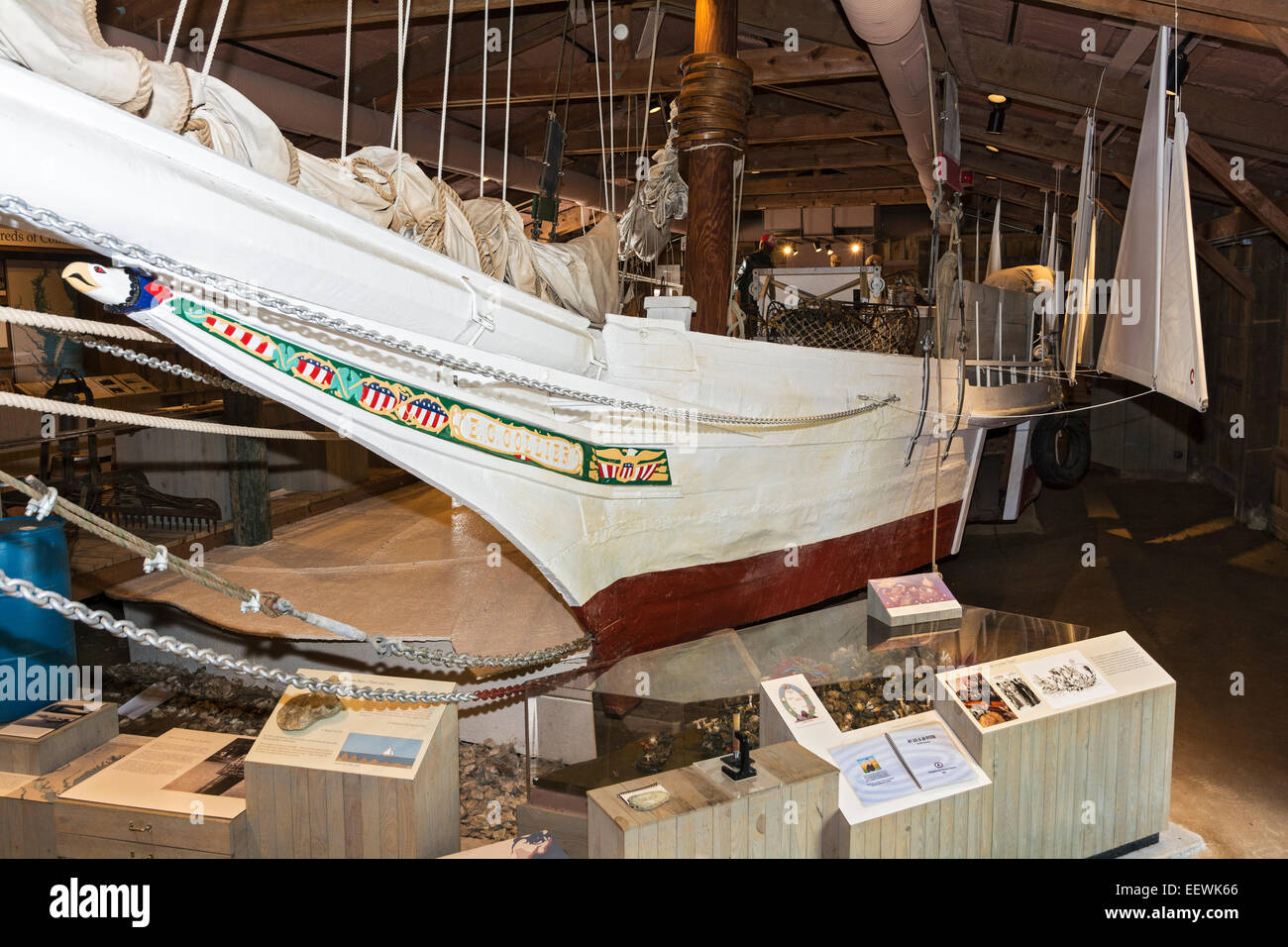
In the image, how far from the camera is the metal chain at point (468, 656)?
251cm

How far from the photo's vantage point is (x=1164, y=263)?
14.3ft

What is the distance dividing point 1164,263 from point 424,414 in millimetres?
3680

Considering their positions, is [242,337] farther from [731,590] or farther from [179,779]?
[731,590]

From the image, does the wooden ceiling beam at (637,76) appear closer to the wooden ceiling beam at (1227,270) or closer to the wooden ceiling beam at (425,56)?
the wooden ceiling beam at (425,56)

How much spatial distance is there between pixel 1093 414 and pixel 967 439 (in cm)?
692

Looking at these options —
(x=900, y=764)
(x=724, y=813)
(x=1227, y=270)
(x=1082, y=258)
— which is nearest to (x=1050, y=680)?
(x=900, y=764)

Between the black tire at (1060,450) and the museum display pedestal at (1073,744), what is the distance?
263 inches

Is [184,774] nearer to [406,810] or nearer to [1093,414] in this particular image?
[406,810]

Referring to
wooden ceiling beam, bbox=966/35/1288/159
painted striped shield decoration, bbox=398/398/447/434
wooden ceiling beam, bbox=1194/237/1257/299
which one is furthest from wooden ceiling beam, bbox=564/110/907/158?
painted striped shield decoration, bbox=398/398/447/434

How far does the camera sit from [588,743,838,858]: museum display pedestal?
2.26 metres

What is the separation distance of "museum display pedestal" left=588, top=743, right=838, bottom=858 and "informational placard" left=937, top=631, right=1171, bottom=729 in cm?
68

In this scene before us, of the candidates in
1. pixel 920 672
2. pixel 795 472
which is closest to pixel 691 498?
pixel 795 472

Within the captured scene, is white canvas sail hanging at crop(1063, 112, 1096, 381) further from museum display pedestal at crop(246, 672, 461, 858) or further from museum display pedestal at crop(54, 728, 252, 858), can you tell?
museum display pedestal at crop(54, 728, 252, 858)

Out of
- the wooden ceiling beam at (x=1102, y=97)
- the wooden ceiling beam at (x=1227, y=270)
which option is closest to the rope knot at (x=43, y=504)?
the wooden ceiling beam at (x=1102, y=97)
